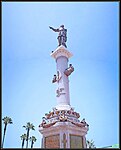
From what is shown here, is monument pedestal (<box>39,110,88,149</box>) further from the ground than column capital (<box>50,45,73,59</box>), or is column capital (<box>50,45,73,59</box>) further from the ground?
column capital (<box>50,45,73,59</box>)

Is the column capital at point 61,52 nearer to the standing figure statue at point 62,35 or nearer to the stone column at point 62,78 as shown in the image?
the stone column at point 62,78

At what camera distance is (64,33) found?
675 inches

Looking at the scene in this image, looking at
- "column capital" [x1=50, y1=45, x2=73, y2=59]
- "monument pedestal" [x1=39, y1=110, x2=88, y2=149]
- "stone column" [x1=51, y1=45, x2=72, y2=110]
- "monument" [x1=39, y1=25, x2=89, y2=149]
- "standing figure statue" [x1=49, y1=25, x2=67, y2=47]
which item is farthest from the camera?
"standing figure statue" [x1=49, y1=25, x2=67, y2=47]

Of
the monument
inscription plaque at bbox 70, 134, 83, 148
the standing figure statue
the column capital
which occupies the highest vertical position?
the standing figure statue

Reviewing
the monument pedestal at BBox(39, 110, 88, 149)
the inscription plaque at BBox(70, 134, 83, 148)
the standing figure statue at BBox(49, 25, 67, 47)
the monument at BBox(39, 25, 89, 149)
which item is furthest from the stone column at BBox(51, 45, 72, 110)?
the inscription plaque at BBox(70, 134, 83, 148)

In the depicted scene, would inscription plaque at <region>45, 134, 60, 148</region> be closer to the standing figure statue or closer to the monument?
the monument

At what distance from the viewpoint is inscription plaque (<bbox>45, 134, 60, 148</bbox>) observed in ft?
39.4

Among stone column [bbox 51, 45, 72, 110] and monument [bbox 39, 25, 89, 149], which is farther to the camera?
stone column [bbox 51, 45, 72, 110]

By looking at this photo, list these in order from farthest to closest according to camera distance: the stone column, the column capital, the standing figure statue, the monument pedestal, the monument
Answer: the standing figure statue, the column capital, the stone column, the monument, the monument pedestal

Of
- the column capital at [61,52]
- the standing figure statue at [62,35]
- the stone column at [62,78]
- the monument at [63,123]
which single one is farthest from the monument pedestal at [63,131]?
the standing figure statue at [62,35]

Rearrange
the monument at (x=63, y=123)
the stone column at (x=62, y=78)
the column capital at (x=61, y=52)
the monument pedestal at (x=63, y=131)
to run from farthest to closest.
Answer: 1. the column capital at (x=61, y=52)
2. the stone column at (x=62, y=78)
3. the monument at (x=63, y=123)
4. the monument pedestal at (x=63, y=131)

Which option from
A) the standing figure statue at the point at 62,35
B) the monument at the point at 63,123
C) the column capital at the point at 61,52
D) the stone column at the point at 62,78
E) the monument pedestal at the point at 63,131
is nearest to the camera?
the monument pedestal at the point at 63,131

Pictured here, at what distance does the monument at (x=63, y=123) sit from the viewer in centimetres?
1204

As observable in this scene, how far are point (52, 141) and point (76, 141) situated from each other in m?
1.38
